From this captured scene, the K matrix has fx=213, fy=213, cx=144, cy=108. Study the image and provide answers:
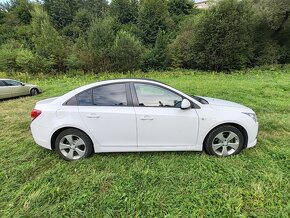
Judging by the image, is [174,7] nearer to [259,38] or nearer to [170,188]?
[259,38]

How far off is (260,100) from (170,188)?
5.81m

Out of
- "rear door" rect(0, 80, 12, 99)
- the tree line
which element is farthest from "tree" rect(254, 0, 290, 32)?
"rear door" rect(0, 80, 12, 99)

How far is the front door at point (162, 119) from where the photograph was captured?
11.3 ft

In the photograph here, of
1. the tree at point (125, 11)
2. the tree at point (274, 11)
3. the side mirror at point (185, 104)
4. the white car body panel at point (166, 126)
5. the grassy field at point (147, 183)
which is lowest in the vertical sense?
the grassy field at point (147, 183)

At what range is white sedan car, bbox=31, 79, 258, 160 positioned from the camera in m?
3.47

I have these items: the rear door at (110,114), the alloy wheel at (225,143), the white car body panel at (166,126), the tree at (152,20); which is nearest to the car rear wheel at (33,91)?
the rear door at (110,114)

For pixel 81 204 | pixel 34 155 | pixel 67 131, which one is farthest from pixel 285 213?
pixel 34 155

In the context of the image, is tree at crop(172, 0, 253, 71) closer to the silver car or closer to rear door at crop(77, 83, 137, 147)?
the silver car

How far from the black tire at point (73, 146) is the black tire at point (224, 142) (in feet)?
6.62

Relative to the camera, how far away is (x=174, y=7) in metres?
36.4

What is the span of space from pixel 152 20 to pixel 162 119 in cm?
2746

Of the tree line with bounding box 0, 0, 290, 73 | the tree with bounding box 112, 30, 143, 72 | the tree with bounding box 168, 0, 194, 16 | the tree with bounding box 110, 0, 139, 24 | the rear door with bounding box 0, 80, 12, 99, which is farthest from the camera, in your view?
the tree with bounding box 168, 0, 194, 16

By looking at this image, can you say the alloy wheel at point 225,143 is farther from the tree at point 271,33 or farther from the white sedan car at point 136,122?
the tree at point 271,33

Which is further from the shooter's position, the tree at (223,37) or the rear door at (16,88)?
the tree at (223,37)
